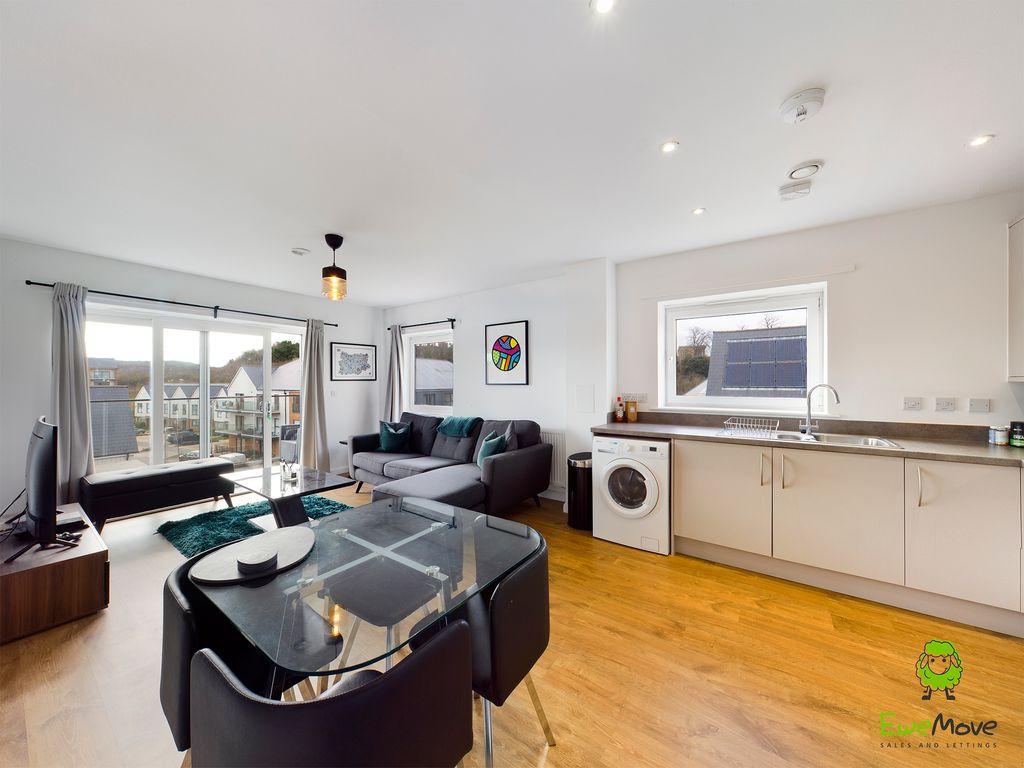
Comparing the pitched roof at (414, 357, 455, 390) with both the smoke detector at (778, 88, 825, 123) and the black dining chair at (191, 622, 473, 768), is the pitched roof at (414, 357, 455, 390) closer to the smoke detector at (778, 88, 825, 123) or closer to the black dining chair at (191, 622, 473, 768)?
the smoke detector at (778, 88, 825, 123)

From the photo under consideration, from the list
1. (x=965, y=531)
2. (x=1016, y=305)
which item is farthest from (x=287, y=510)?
(x=1016, y=305)

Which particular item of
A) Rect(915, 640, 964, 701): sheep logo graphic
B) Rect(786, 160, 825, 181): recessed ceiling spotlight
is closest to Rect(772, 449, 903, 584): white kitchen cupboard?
Rect(915, 640, 964, 701): sheep logo graphic

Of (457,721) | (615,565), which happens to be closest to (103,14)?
(457,721)

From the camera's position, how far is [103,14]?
1.22 metres

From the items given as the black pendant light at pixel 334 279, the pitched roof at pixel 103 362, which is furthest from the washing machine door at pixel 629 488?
the pitched roof at pixel 103 362

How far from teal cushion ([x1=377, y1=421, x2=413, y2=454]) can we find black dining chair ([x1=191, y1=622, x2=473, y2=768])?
3978mm

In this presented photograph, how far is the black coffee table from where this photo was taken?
9.21 ft

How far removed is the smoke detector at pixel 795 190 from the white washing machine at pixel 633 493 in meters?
1.72

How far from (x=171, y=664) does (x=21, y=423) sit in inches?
151

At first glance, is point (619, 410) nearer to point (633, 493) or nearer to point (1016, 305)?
point (633, 493)

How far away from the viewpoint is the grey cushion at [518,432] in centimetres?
385

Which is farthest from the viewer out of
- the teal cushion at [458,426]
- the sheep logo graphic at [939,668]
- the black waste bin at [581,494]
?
the teal cushion at [458,426]

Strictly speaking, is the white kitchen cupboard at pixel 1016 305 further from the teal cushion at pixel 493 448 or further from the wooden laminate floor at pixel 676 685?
the teal cushion at pixel 493 448

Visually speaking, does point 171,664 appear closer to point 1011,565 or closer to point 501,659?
point 501,659
